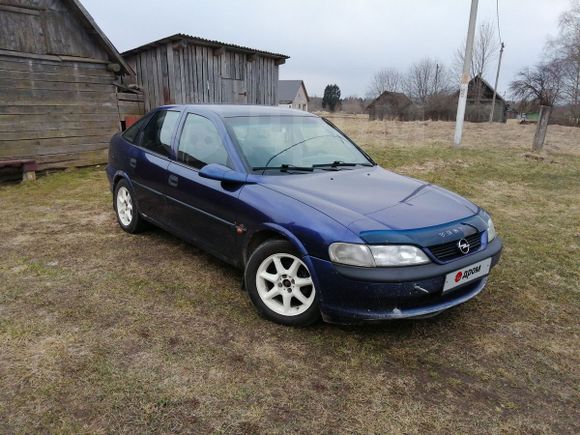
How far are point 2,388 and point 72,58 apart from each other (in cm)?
855

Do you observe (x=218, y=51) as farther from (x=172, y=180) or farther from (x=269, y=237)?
(x=269, y=237)

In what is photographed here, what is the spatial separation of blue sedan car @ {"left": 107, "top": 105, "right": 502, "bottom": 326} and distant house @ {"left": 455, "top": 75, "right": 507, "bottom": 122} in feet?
113

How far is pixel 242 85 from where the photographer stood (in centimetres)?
1324

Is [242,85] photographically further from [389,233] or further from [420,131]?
[389,233]

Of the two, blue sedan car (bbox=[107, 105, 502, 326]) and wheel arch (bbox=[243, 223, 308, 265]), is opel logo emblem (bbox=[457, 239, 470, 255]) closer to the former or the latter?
blue sedan car (bbox=[107, 105, 502, 326])

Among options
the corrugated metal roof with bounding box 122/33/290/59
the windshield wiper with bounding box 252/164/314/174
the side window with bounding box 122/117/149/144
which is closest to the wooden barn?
the corrugated metal roof with bounding box 122/33/290/59

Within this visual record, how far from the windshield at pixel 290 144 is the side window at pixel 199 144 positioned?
177mm

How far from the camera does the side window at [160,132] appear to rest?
4.07 m

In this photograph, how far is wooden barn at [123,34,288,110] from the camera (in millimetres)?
11516

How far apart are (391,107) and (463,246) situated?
4429cm

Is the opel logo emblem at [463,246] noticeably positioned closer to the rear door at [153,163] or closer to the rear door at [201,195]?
the rear door at [201,195]

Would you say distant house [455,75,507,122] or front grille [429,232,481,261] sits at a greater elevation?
distant house [455,75,507,122]

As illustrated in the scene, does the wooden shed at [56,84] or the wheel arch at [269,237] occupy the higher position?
the wooden shed at [56,84]

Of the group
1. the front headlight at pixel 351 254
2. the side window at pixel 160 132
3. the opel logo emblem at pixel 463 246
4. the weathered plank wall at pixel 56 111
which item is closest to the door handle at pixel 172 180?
the side window at pixel 160 132
